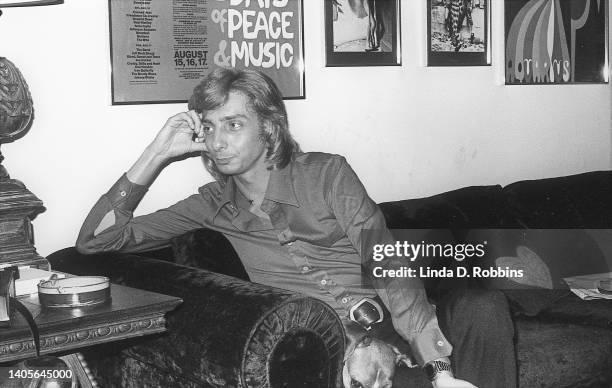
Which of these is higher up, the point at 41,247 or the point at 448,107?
the point at 448,107

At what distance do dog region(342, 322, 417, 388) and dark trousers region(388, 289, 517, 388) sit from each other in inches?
6.6

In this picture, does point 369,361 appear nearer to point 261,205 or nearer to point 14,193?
point 261,205

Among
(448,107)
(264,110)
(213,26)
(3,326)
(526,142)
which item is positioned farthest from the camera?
(526,142)

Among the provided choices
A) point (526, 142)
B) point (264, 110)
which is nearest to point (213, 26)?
point (264, 110)

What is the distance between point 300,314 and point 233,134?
72 cm

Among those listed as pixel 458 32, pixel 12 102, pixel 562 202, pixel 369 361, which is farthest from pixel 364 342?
pixel 458 32

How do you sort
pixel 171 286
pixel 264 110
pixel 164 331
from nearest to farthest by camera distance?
pixel 164 331 → pixel 171 286 → pixel 264 110

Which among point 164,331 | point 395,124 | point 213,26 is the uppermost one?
point 213,26

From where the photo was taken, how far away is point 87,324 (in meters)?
1.79

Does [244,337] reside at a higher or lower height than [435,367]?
higher

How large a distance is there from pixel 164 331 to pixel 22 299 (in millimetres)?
336

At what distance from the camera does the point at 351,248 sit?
2480 millimetres

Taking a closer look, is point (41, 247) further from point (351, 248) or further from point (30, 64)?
point (351, 248)

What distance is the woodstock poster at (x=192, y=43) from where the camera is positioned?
2654 mm
